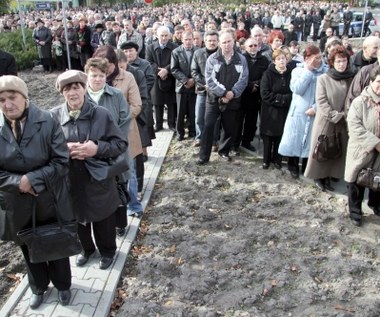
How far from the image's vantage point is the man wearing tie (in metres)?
7.23

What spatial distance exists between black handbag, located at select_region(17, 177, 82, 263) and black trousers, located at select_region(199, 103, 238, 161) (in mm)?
3562

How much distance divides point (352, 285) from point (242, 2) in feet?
163

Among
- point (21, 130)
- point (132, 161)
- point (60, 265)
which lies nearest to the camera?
point (21, 130)

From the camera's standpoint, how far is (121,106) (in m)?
4.12

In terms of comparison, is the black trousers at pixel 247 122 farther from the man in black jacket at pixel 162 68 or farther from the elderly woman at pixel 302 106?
the man in black jacket at pixel 162 68

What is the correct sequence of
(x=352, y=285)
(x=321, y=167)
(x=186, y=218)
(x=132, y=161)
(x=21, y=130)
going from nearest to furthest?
1. (x=21, y=130)
2. (x=352, y=285)
3. (x=132, y=161)
4. (x=186, y=218)
5. (x=321, y=167)

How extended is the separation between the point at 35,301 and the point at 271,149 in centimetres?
420

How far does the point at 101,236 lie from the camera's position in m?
3.95

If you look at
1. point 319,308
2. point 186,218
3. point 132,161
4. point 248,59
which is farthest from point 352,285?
point 248,59

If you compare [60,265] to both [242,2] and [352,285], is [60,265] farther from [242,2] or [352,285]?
[242,2]

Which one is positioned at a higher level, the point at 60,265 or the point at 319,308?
the point at 60,265

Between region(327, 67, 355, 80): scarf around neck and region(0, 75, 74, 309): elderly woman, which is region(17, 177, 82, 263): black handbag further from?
region(327, 67, 355, 80): scarf around neck

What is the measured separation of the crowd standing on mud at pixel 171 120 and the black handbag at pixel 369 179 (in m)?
0.08

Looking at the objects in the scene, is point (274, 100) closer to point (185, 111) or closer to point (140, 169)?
point (185, 111)
